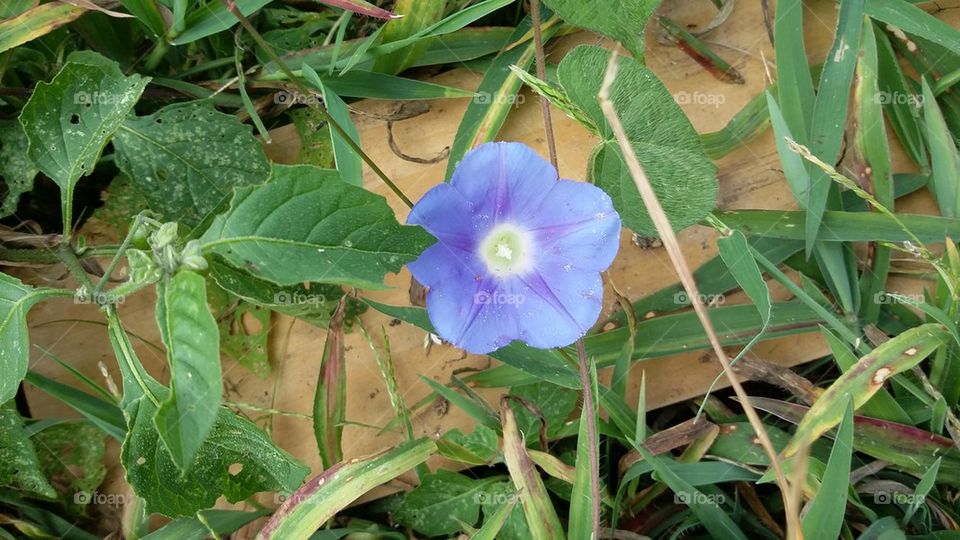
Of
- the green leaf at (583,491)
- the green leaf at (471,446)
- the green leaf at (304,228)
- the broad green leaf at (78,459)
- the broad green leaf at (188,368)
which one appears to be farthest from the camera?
the broad green leaf at (78,459)

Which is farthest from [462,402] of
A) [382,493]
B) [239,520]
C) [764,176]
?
[764,176]

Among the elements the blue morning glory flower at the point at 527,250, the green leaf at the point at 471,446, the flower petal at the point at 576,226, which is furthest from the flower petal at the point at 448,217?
the green leaf at the point at 471,446

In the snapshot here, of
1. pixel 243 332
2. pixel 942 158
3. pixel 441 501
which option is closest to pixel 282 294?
pixel 243 332

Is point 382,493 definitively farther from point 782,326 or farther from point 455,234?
point 782,326

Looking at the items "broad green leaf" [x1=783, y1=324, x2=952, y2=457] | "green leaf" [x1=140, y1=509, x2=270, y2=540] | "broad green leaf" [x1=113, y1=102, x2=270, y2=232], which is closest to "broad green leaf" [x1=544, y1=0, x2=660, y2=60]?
"broad green leaf" [x1=113, y1=102, x2=270, y2=232]

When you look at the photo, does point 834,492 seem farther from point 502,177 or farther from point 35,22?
point 35,22

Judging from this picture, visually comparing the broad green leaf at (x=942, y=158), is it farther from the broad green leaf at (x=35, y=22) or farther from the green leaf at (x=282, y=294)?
the broad green leaf at (x=35, y=22)
